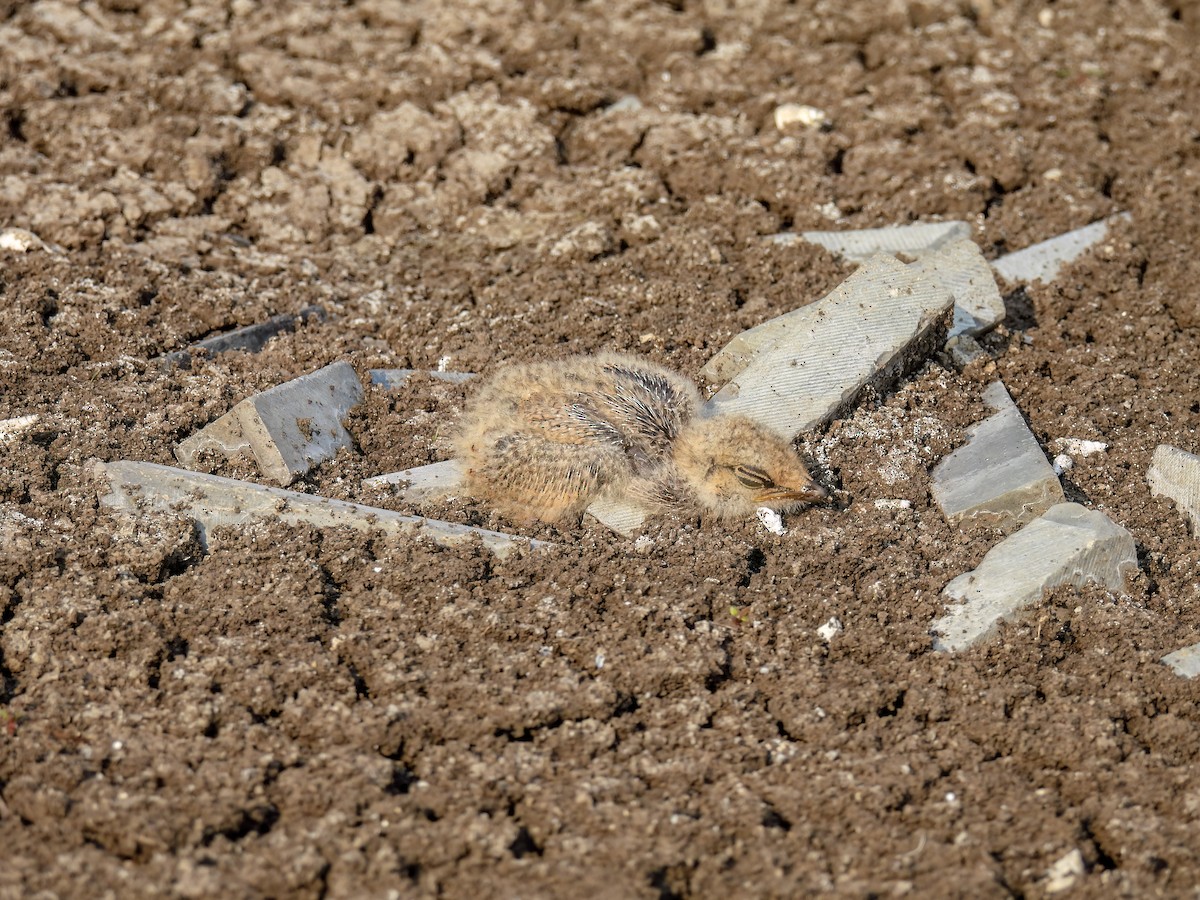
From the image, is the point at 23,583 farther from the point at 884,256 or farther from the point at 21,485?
the point at 884,256

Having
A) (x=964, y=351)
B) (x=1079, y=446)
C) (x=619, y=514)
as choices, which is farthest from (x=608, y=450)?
(x=1079, y=446)

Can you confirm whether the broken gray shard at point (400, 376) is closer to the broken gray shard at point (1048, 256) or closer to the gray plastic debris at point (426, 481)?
the gray plastic debris at point (426, 481)

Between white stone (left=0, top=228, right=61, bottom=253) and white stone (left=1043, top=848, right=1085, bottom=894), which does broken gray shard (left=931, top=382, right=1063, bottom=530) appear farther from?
white stone (left=0, top=228, right=61, bottom=253)

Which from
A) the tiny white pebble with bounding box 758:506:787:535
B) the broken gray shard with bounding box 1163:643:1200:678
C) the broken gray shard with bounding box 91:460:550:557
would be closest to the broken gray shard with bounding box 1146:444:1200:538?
the broken gray shard with bounding box 1163:643:1200:678

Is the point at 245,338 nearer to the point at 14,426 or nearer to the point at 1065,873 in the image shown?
the point at 14,426

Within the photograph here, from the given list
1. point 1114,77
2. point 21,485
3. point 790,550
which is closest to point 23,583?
point 21,485

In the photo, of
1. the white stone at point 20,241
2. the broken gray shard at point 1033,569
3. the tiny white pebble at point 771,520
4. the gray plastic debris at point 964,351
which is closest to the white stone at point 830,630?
the broken gray shard at point 1033,569
